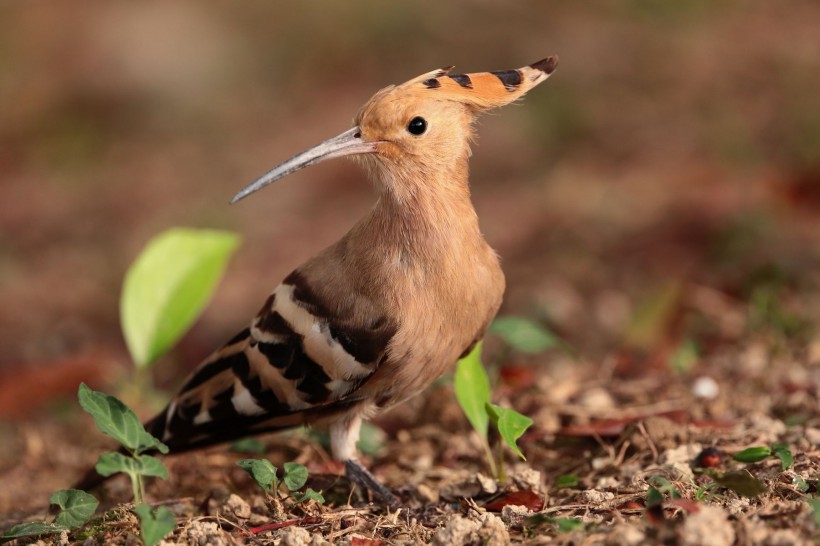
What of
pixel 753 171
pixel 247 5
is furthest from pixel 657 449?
pixel 247 5

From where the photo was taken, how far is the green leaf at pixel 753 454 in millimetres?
2248

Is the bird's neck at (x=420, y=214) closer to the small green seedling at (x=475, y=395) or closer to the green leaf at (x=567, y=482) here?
Result: the small green seedling at (x=475, y=395)

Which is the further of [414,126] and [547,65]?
[547,65]

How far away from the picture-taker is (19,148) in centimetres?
714

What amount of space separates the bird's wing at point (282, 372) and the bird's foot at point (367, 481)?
0.50ft

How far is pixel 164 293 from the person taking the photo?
121 inches

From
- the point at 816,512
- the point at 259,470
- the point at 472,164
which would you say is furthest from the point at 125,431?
the point at 472,164

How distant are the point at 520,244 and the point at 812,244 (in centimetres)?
140

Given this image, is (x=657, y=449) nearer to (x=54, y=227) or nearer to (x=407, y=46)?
(x=54, y=227)

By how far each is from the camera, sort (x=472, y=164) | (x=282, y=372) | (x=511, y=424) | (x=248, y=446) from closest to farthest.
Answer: (x=511, y=424) < (x=282, y=372) < (x=248, y=446) < (x=472, y=164)

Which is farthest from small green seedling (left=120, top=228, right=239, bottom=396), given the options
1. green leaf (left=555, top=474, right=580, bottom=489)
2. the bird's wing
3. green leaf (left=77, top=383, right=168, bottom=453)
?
green leaf (left=555, top=474, right=580, bottom=489)

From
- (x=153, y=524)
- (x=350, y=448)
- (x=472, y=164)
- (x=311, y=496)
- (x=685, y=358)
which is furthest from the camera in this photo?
(x=472, y=164)

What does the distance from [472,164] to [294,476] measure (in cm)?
421

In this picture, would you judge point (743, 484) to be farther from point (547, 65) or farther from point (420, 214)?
point (547, 65)
